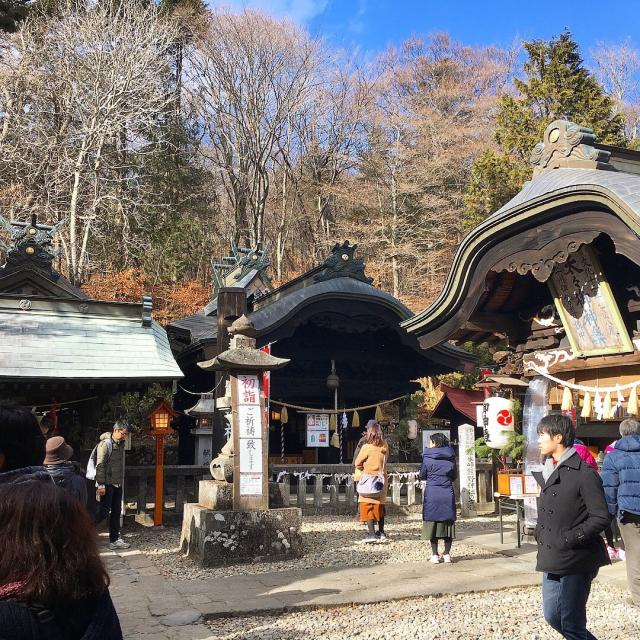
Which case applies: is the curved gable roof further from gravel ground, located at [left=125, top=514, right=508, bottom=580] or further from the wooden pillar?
the wooden pillar

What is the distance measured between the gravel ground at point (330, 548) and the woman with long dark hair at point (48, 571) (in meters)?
5.62

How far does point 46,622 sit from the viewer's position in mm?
1618

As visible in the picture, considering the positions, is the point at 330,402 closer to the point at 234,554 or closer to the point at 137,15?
the point at 234,554

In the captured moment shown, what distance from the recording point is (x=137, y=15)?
2594 centimetres

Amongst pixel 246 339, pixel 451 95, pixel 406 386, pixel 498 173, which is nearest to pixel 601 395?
pixel 246 339

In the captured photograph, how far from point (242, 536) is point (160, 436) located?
370cm

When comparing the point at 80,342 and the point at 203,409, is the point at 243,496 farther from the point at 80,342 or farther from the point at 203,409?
the point at 203,409

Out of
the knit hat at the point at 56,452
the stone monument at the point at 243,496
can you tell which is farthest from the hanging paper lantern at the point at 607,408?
the knit hat at the point at 56,452

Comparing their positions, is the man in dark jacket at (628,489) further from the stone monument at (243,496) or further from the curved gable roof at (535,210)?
the stone monument at (243,496)

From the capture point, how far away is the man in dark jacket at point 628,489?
5375 mm

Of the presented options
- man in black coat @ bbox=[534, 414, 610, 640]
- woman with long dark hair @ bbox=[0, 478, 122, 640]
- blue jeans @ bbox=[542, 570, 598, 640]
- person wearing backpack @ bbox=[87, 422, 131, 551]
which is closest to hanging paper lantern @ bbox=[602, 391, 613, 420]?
man in black coat @ bbox=[534, 414, 610, 640]

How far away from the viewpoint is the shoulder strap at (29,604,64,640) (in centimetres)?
161

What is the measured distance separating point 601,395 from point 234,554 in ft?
17.7

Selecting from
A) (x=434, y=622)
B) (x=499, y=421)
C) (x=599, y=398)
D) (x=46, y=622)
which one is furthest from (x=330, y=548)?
(x=46, y=622)
